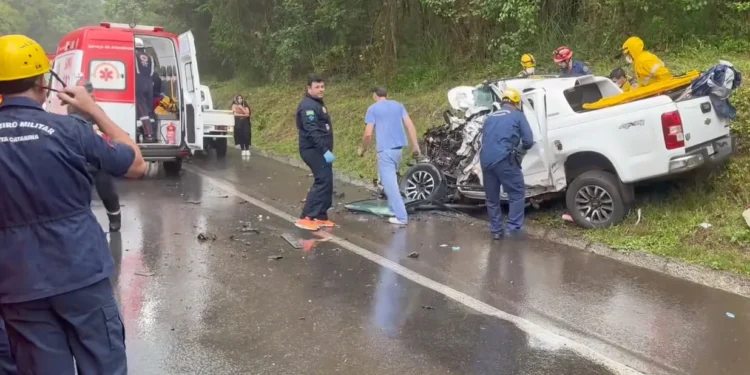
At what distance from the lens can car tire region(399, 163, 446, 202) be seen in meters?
9.38

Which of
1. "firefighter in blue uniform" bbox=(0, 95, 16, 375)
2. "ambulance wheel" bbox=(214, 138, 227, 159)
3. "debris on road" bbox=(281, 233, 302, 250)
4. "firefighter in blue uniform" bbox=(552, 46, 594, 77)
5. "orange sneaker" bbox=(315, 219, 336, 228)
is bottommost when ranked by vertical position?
"ambulance wheel" bbox=(214, 138, 227, 159)

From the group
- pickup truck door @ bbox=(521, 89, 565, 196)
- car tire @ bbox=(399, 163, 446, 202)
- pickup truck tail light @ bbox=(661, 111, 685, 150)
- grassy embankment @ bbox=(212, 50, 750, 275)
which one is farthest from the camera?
car tire @ bbox=(399, 163, 446, 202)

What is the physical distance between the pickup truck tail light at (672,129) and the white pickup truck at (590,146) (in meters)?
0.01

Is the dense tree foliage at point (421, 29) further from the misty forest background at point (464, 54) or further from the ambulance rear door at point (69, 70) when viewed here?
the ambulance rear door at point (69, 70)

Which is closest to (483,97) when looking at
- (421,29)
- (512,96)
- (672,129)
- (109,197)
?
(512,96)

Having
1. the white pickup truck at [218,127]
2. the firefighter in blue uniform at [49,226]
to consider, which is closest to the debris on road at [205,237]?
the firefighter in blue uniform at [49,226]

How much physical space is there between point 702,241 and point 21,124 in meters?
6.34

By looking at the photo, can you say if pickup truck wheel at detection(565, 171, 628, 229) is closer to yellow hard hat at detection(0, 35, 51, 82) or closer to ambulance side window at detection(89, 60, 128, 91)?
yellow hard hat at detection(0, 35, 51, 82)

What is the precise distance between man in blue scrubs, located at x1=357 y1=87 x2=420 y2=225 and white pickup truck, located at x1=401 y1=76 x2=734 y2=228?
85 cm

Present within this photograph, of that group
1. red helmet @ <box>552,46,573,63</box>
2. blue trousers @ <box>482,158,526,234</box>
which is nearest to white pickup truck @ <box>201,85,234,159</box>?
red helmet @ <box>552,46,573,63</box>

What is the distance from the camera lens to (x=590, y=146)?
7594 millimetres

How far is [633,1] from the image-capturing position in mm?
12719

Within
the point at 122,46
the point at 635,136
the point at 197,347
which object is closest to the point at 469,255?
the point at 635,136

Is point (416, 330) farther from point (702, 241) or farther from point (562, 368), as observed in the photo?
point (702, 241)
